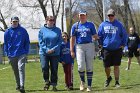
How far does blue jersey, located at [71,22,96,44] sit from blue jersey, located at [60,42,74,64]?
791 mm

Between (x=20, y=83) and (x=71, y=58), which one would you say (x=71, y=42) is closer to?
(x=71, y=58)

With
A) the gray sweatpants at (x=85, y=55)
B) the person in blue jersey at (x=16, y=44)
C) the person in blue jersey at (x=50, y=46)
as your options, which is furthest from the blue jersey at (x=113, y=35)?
the person in blue jersey at (x=16, y=44)

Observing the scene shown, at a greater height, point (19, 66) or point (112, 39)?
point (112, 39)

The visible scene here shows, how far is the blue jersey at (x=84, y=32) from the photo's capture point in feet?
33.4

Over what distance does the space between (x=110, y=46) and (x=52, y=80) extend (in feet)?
5.95

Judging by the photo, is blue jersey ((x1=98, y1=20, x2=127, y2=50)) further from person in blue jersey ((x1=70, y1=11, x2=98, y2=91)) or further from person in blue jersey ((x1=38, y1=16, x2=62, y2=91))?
person in blue jersey ((x1=38, y1=16, x2=62, y2=91))

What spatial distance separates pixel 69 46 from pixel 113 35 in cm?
127

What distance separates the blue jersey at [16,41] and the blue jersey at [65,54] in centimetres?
108

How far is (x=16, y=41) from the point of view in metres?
10.4

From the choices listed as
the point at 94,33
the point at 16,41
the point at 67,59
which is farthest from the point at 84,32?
the point at 16,41

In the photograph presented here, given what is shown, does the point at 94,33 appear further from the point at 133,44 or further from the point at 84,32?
the point at 133,44

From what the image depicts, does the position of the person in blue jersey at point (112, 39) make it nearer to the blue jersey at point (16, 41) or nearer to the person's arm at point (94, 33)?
the person's arm at point (94, 33)

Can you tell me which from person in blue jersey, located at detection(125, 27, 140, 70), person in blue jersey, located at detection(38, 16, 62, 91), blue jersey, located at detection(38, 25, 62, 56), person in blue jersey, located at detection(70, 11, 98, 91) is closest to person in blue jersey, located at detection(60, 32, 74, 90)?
person in blue jersey, located at detection(38, 16, 62, 91)

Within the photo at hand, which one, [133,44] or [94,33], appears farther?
[133,44]
